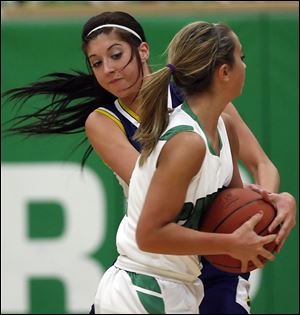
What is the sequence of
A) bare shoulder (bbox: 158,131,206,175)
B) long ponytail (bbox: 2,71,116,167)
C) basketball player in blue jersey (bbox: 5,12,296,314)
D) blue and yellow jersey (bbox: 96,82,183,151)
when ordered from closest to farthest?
bare shoulder (bbox: 158,131,206,175) < basketball player in blue jersey (bbox: 5,12,296,314) < blue and yellow jersey (bbox: 96,82,183,151) < long ponytail (bbox: 2,71,116,167)

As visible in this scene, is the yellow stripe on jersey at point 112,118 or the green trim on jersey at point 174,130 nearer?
the green trim on jersey at point 174,130

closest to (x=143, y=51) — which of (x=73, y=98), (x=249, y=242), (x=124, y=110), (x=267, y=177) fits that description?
(x=124, y=110)

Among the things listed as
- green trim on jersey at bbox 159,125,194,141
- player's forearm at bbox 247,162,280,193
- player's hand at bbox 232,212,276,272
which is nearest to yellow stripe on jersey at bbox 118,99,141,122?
player's forearm at bbox 247,162,280,193

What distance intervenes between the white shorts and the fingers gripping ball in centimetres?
21

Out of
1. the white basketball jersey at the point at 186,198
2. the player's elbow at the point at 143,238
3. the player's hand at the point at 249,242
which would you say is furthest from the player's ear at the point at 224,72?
the player's elbow at the point at 143,238

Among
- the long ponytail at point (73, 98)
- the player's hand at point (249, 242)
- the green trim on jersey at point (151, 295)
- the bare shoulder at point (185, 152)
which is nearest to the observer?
the bare shoulder at point (185, 152)

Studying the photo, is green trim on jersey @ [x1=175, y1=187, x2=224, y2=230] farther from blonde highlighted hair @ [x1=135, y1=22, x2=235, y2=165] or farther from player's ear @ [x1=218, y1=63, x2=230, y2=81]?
player's ear @ [x1=218, y1=63, x2=230, y2=81]

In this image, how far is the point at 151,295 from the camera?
156 inches

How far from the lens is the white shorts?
3.96 metres

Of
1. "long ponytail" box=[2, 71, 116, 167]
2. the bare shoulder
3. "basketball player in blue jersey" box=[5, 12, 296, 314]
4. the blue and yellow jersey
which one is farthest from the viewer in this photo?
"long ponytail" box=[2, 71, 116, 167]

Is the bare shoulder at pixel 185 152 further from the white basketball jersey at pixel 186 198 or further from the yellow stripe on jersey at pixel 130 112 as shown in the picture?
the yellow stripe on jersey at pixel 130 112

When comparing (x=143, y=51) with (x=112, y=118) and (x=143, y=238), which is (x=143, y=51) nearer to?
(x=112, y=118)

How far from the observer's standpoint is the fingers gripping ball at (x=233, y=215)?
397 centimetres

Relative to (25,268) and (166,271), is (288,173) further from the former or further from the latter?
(166,271)
